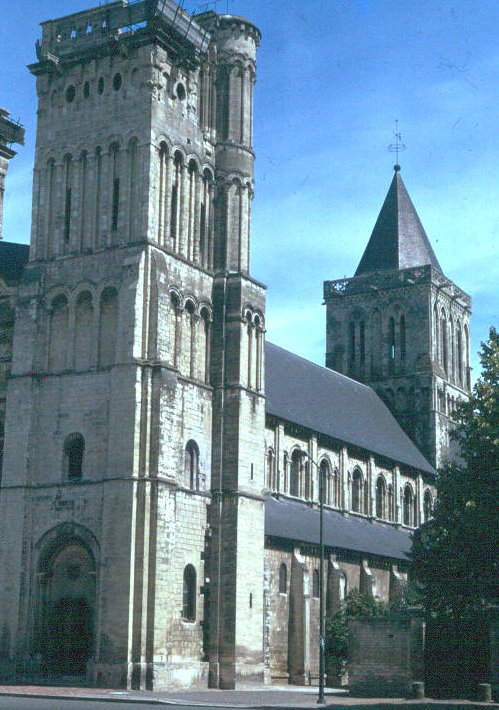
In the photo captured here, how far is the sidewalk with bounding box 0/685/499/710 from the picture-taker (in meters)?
35.8

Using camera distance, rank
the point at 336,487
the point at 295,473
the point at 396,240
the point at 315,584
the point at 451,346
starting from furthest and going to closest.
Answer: the point at 396,240
the point at 451,346
the point at 336,487
the point at 295,473
the point at 315,584

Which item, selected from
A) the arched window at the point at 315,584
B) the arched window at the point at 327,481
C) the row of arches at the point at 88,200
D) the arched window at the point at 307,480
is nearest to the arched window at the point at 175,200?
the row of arches at the point at 88,200

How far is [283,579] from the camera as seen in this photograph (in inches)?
2087

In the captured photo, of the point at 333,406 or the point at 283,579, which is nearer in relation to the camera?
the point at 283,579

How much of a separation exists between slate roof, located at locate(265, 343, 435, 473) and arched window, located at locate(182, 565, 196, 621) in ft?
37.9

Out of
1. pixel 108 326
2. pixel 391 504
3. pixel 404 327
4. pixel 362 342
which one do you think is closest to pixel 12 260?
Result: pixel 108 326

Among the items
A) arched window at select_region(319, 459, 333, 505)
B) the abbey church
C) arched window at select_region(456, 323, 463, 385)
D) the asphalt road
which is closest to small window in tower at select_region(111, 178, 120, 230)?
the abbey church

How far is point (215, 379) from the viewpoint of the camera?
48.2 meters

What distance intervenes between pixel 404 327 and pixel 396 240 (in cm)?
636

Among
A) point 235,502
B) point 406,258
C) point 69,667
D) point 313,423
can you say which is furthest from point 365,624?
point 406,258

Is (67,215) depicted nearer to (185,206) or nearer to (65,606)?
(185,206)

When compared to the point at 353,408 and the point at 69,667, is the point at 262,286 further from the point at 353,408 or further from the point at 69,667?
the point at 353,408

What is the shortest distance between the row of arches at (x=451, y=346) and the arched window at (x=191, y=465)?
114ft

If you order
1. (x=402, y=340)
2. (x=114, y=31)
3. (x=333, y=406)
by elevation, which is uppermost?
(x=114, y=31)
